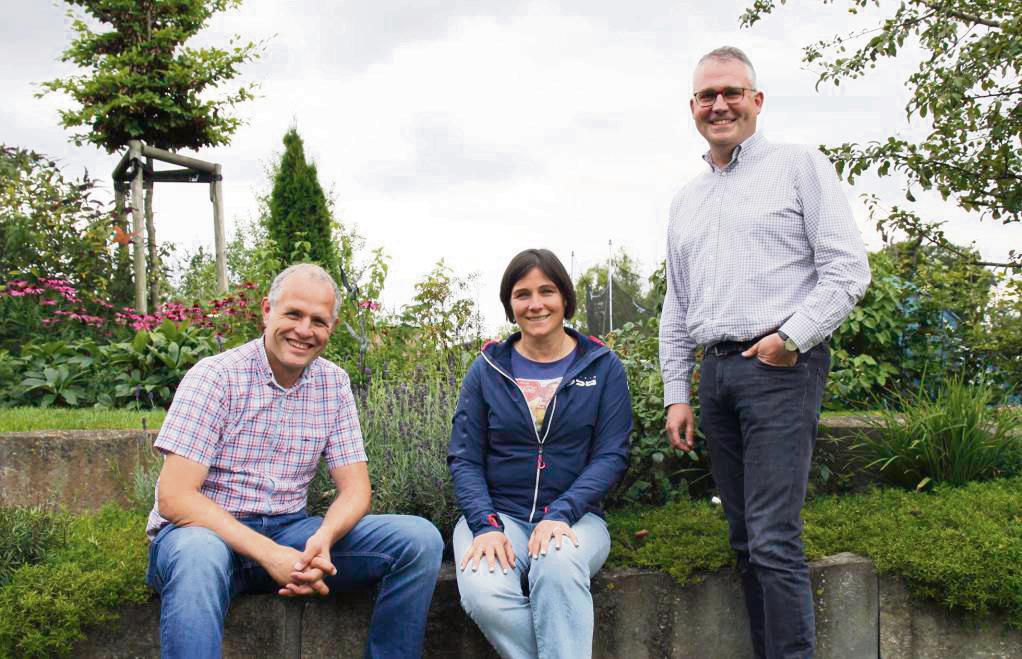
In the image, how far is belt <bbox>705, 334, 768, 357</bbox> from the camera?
2.54m

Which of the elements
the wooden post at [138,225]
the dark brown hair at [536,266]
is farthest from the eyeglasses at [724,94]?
the wooden post at [138,225]

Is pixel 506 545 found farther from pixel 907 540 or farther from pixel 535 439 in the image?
pixel 907 540

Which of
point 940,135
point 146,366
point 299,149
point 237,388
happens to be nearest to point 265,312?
point 237,388

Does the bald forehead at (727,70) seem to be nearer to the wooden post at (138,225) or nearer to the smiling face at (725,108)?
the smiling face at (725,108)

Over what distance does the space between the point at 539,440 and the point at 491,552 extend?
17.0 inches

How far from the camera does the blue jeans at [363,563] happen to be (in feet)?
7.63

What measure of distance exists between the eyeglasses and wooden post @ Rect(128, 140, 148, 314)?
6508mm

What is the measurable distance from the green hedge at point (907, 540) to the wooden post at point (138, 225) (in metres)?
6.05

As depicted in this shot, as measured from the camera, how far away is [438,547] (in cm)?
258

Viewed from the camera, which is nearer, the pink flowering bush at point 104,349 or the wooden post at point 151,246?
the pink flowering bush at point 104,349

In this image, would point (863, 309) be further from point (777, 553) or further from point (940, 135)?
point (777, 553)

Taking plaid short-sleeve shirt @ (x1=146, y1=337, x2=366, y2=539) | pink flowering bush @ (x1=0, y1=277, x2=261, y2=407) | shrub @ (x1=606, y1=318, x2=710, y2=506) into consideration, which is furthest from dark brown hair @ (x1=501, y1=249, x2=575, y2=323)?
pink flowering bush @ (x1=0, y1=277, x2=261, y2=407)

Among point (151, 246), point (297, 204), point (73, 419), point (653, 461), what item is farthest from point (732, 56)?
point (151, 246)

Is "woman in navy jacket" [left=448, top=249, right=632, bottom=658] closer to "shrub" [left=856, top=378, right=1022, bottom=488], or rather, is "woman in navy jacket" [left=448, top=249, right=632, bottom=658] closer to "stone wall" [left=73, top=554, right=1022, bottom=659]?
"stone wall" [left=73, top=554, right=1022, bottom=659]
